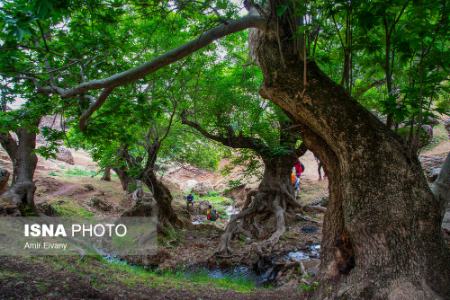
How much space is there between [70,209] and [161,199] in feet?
13.7

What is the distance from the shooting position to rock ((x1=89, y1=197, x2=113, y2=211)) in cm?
1560

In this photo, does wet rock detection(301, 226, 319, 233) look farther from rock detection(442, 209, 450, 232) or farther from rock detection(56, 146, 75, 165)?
rock detection(56, 146, 75, 165)

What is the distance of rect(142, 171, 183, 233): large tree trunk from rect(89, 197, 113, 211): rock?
500cm

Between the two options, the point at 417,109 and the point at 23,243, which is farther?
the point at 23,243

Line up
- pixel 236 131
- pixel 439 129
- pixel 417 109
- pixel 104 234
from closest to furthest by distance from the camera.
→ pixel 417 109 < pixel 104 234 < pixel 236 131 < pixel 439 129

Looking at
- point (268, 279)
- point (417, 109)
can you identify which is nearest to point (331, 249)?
point (417, 109)

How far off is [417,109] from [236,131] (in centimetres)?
857

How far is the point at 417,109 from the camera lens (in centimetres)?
378

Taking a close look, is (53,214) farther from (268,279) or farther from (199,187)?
(199,187)

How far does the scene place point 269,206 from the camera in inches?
486

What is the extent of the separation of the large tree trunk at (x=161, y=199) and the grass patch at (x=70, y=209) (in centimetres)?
337

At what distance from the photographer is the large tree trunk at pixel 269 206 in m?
11.1

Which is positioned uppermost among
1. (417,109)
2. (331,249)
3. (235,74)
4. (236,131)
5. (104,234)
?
(235,74)

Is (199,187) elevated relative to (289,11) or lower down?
lower down
